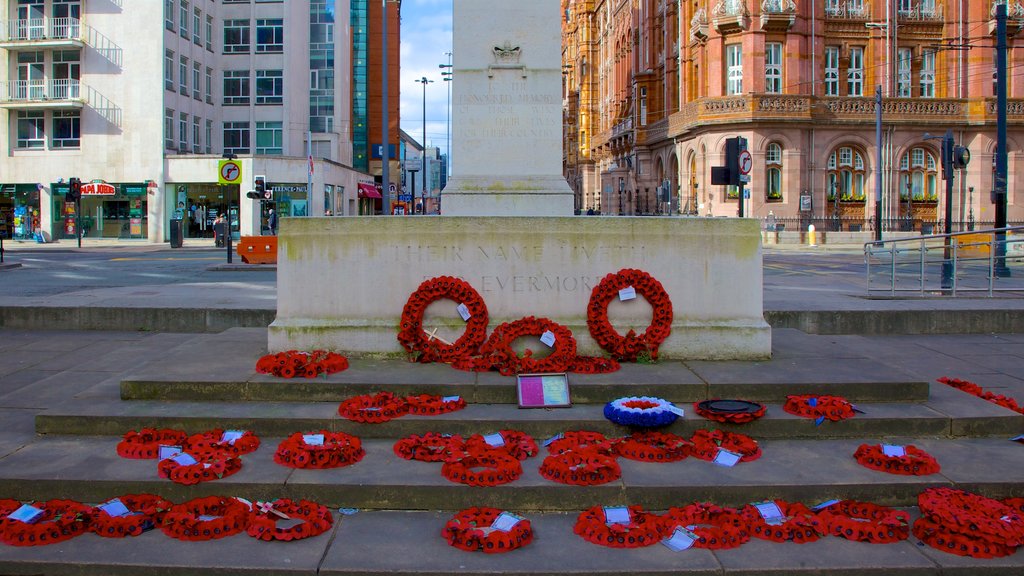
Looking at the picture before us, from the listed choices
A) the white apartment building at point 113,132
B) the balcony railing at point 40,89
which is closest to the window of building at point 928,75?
the white apartment building at point 113,132

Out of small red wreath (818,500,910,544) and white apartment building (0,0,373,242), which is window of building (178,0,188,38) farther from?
small red wreath (818,500,910,544)

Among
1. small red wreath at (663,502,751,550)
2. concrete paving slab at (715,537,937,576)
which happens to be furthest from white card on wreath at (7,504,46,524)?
concrete paving slab at (715,537,937,576)

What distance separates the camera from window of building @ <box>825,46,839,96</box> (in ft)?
162

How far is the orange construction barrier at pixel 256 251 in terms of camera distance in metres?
27.0

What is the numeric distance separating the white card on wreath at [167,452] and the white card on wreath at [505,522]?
2.32m

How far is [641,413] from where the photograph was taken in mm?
6316

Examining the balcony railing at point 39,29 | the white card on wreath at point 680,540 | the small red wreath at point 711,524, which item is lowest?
the white card on wreath at point 680,540

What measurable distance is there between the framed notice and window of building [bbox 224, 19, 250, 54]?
183 ft

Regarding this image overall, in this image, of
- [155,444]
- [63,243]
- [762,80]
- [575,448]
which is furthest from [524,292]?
[63,243]

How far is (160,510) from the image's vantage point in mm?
5160

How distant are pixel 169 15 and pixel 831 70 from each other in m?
38.7

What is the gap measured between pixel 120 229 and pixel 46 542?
163 feet

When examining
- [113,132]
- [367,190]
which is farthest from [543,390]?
[367,190]

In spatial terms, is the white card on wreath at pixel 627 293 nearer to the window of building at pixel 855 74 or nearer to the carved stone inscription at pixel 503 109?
the carved stone inscription at pixel 503 109
